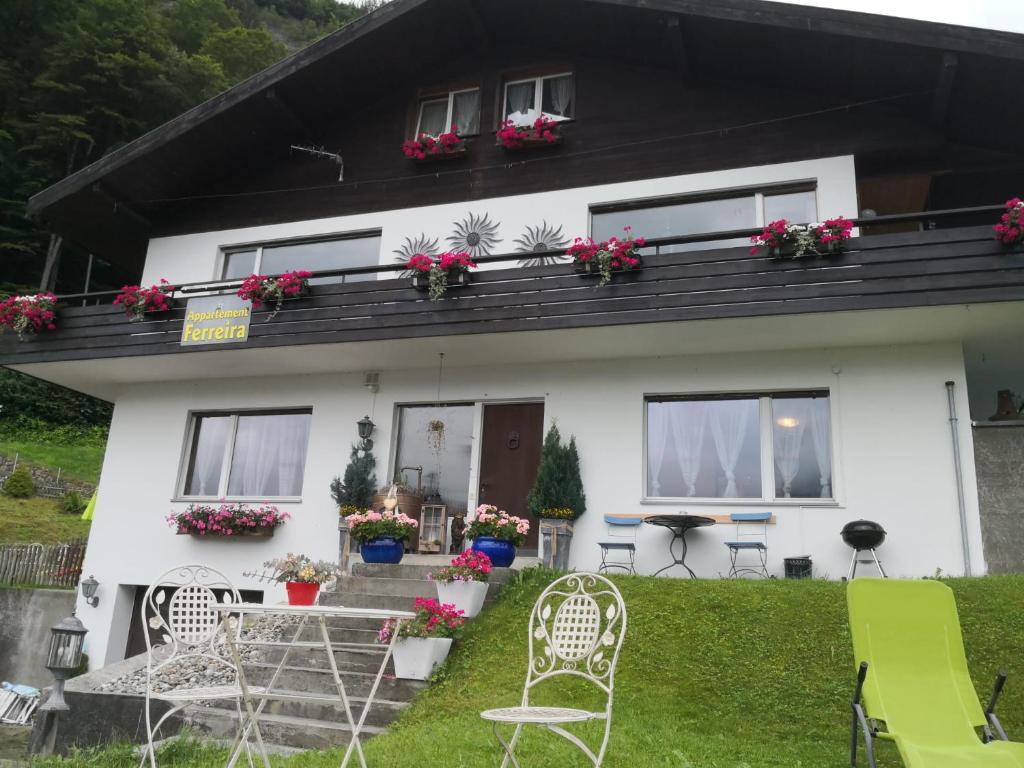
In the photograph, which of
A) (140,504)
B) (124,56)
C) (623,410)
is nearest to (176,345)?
(140,504)

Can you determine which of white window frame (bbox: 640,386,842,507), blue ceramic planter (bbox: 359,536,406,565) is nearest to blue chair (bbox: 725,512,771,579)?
white window frame (bbox: 640,386,842,507)

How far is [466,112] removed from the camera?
1222 cm

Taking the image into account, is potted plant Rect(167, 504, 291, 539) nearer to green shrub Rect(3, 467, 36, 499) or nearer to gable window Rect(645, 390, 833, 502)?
gable window Rect(645, 390, 833, 502)

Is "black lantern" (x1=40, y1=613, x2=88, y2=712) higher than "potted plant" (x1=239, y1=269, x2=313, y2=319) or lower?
lower

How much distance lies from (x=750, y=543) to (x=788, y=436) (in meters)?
1.38

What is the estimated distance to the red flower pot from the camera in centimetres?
831

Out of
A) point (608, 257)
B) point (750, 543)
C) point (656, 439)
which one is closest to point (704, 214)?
point (608, 257)

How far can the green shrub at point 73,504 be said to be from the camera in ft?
63.8

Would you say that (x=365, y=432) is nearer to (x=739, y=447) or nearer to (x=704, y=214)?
(x=739, y=447)

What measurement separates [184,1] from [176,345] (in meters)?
26.2

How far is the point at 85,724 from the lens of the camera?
6691mm

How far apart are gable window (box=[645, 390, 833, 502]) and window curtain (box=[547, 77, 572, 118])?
14.6 feet

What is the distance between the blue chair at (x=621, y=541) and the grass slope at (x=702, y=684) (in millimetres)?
1541

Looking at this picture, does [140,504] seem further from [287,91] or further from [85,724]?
[287,91]
